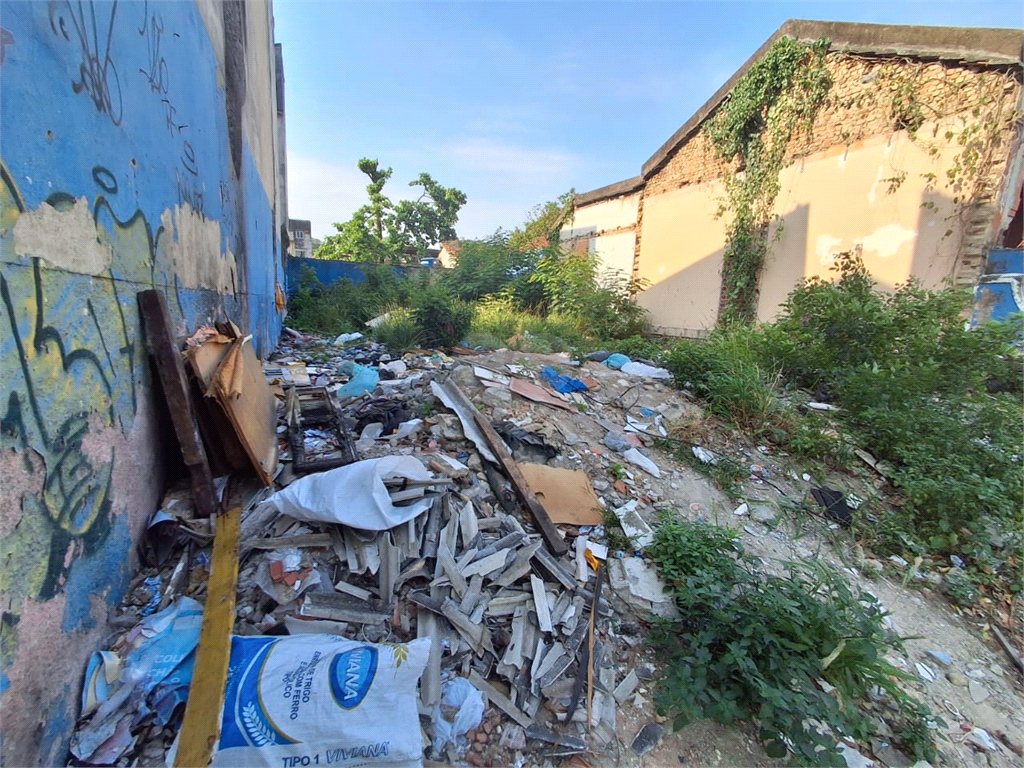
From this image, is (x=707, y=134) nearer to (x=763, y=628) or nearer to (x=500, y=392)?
(x=500, y=392)

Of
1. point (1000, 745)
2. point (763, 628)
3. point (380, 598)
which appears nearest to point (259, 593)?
point (380, 598)

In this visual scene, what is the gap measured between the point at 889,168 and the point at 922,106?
0.80 metres

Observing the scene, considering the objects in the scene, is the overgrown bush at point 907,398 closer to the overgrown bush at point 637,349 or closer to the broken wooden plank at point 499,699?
the overgrown bush at point 637,349

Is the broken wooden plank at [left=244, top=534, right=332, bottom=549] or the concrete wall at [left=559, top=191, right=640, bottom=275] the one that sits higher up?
the concrete wall at [left=559, top=191, right=640, bottom=275]

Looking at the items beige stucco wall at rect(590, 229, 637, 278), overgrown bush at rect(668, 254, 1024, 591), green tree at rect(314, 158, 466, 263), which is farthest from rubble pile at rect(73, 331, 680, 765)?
green tree at rect(314, 158, 466, 263)

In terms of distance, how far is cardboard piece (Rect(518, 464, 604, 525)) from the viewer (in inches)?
111

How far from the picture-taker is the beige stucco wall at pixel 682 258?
29.2ft

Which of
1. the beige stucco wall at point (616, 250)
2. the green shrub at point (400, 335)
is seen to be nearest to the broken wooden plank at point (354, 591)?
the green shrub at point (400, 335)

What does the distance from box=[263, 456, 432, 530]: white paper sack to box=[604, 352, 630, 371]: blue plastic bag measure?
4345 millimetres

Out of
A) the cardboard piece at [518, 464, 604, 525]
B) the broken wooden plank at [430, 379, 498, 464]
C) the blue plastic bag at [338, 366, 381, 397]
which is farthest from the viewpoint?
the blue plastic bag at [338, 366, 381, 397]

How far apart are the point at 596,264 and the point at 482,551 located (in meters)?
9.78

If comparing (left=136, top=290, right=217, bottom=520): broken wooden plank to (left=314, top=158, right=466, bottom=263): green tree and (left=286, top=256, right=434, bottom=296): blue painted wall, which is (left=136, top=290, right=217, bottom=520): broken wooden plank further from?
(left=314, top=158, right=466, bottom=263): green tree

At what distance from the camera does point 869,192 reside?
6535mm

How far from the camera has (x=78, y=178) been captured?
4.50 ft
